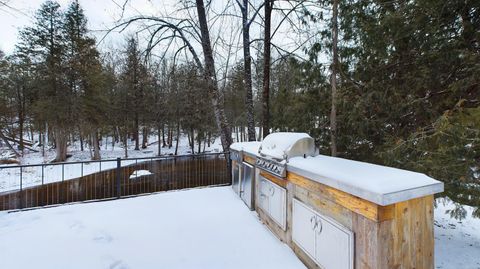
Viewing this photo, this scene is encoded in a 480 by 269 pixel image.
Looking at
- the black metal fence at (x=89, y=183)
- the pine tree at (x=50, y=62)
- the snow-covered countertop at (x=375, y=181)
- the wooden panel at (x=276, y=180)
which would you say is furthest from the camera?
the pine tree at (x=50, y=62)

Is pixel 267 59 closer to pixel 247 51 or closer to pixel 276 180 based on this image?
pixel 247 51

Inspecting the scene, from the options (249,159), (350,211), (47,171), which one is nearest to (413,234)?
(350,211)

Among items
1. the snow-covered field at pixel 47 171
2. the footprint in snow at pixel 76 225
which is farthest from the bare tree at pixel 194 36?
the footprint in snow at pixel 76 225

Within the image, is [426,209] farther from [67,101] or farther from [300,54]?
[67,101]

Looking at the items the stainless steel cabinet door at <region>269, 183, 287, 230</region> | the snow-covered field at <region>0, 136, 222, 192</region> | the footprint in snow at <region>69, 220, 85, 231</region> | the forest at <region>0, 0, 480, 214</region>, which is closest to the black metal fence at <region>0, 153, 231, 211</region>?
the snow-covered field at <region>0, 136, 222, 192</region>

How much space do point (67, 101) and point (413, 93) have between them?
14363 mm

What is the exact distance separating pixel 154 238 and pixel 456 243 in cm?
522

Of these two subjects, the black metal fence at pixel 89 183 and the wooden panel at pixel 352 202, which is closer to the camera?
the wooden panel at pixel 352 202

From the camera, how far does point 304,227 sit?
7.63 ft

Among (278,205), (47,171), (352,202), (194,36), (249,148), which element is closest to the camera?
(352,202)

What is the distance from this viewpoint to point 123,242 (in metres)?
2.95

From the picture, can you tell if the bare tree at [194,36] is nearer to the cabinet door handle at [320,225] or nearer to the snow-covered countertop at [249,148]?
the snow-covered countertop at [249,148]

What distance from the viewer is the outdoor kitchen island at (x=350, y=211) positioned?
5.08ft

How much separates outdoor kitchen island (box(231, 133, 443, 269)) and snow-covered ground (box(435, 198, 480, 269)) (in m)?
1.94
